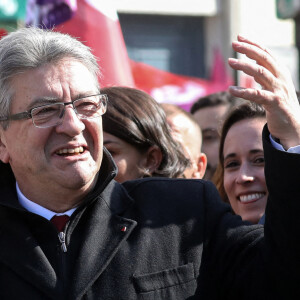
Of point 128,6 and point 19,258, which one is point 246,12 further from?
point 19,258

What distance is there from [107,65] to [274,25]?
905 centimetres

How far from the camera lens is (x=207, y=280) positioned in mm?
2738

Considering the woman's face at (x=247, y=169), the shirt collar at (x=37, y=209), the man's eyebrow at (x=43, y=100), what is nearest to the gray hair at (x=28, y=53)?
the man's eyebrow at (x=43, y=100)

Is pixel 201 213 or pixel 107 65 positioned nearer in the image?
pixel 201 213

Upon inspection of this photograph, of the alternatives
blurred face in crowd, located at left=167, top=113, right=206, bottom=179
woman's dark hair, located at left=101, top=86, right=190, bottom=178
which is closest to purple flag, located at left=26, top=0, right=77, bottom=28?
blurred face in crowd, located at left=167, top=113, right=206, bottom=179

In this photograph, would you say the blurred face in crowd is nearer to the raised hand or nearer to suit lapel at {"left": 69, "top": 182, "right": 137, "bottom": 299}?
suit lapel at {"left": 69, "top": 182, "right": 137, "bottom": 299}

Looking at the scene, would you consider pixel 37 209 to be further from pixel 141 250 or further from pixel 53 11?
pixel 53 11

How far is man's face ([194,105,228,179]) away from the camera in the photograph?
5.58 meters

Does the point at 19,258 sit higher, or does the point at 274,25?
the point at 19,258

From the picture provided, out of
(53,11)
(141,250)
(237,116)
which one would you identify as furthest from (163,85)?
(141,250)

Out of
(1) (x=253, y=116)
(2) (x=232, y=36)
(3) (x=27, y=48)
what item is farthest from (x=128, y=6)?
(3) (x=27, y=48)

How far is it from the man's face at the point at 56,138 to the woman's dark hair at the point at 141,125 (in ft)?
2.75

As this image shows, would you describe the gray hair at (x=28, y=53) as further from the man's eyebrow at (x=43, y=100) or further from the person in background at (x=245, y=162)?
the person in background at (x=245, y=162)

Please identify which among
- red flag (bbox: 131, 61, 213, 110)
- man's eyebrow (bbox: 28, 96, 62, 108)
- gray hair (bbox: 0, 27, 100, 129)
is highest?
gray hair (bbox: 0, 27, 100, 129)
